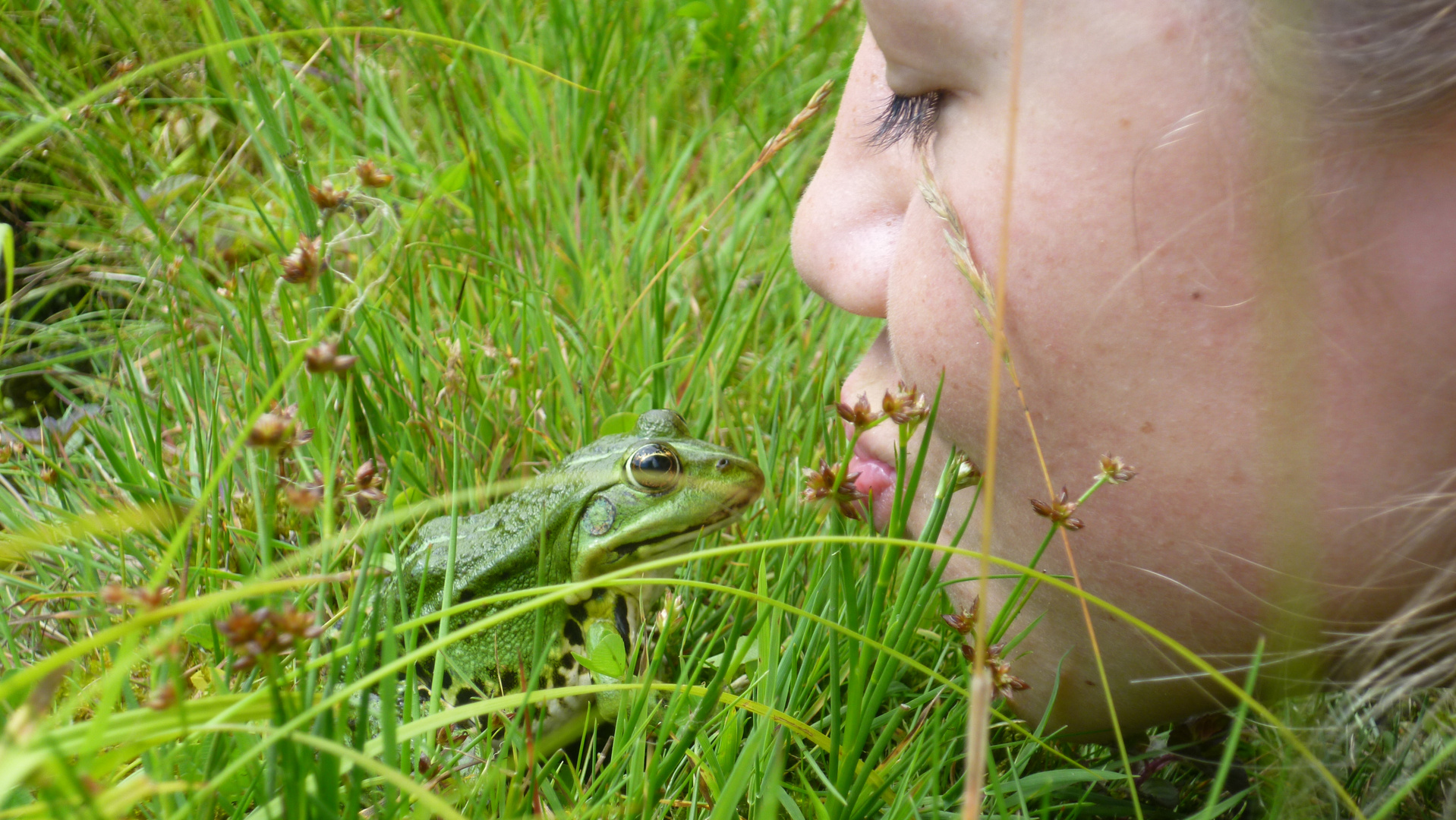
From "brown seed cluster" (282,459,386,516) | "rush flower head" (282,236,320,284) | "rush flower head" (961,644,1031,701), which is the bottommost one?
"rush flower head" (961,644,1031,701)

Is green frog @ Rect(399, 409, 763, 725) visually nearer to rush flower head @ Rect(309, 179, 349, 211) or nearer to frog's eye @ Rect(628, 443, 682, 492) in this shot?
frog's eye @ Rect(628, 443, 682, 492)

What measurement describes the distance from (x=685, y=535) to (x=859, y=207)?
0.67 m

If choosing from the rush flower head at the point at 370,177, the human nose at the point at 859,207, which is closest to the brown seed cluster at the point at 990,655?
the human nose at the point at 859,207

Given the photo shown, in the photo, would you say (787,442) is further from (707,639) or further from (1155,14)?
(1155,14)

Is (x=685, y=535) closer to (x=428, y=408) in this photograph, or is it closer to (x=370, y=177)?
(x=428, y=408)

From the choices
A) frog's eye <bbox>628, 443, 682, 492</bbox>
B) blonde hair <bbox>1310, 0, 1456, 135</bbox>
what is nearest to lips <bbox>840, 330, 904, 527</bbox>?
frog's eye <bbox>628, 443, 682, 492</bbox>

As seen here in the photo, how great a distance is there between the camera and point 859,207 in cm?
167

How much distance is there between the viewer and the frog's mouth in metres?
1.69

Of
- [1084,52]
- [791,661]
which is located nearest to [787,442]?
[791,661]

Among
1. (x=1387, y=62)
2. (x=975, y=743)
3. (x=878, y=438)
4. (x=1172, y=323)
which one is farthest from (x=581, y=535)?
(x=1387, y=62)

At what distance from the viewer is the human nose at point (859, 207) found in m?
1.60

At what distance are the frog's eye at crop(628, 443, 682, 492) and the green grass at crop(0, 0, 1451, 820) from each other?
0.15 m

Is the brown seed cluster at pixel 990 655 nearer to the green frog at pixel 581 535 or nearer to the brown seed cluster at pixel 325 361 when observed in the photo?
the green frog at pixel 581 535

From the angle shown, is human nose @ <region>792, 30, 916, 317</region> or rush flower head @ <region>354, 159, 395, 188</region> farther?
human nose @ <region>792, 30, 916, 317</region>
